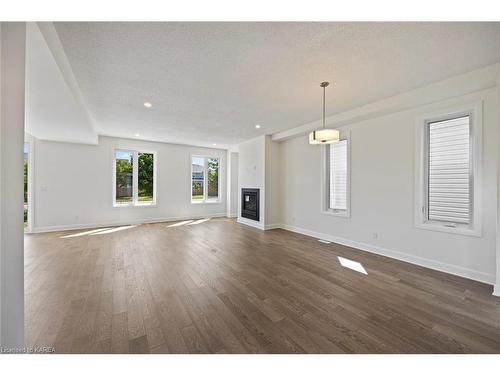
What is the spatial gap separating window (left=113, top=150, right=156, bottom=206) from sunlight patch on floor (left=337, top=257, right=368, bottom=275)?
6.17m

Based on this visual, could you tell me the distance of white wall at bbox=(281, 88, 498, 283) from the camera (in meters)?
2.68

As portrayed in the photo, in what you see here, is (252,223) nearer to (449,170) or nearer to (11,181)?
(449,170)

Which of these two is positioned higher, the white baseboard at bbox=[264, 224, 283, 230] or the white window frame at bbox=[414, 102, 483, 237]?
the white window frame at bbox=[414, 102, 483, 237]

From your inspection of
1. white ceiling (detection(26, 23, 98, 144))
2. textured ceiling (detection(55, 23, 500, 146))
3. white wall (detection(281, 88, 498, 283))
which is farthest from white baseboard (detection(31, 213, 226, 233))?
white wall (detection(281, 88, 498, 283))

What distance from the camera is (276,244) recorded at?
174 inches

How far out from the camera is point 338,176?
15.6 ft

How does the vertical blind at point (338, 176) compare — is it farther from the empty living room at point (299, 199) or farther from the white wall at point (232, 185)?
the white wall at point (232, 185)

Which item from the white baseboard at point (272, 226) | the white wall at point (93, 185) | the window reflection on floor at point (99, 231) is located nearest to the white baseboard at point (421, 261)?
the white baseboard at point (272, 226)

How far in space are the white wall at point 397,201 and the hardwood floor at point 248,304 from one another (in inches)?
13.3

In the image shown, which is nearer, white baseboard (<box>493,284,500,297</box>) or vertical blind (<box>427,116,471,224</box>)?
white baseboard (<box>493,284,500,297</box>)

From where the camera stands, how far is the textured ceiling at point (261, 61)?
6.31 feet

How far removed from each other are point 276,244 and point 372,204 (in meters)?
2.10

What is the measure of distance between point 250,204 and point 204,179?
8.11ft

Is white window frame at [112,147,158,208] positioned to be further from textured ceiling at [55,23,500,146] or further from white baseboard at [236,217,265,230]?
white baseboard at [236,217,265,230]
